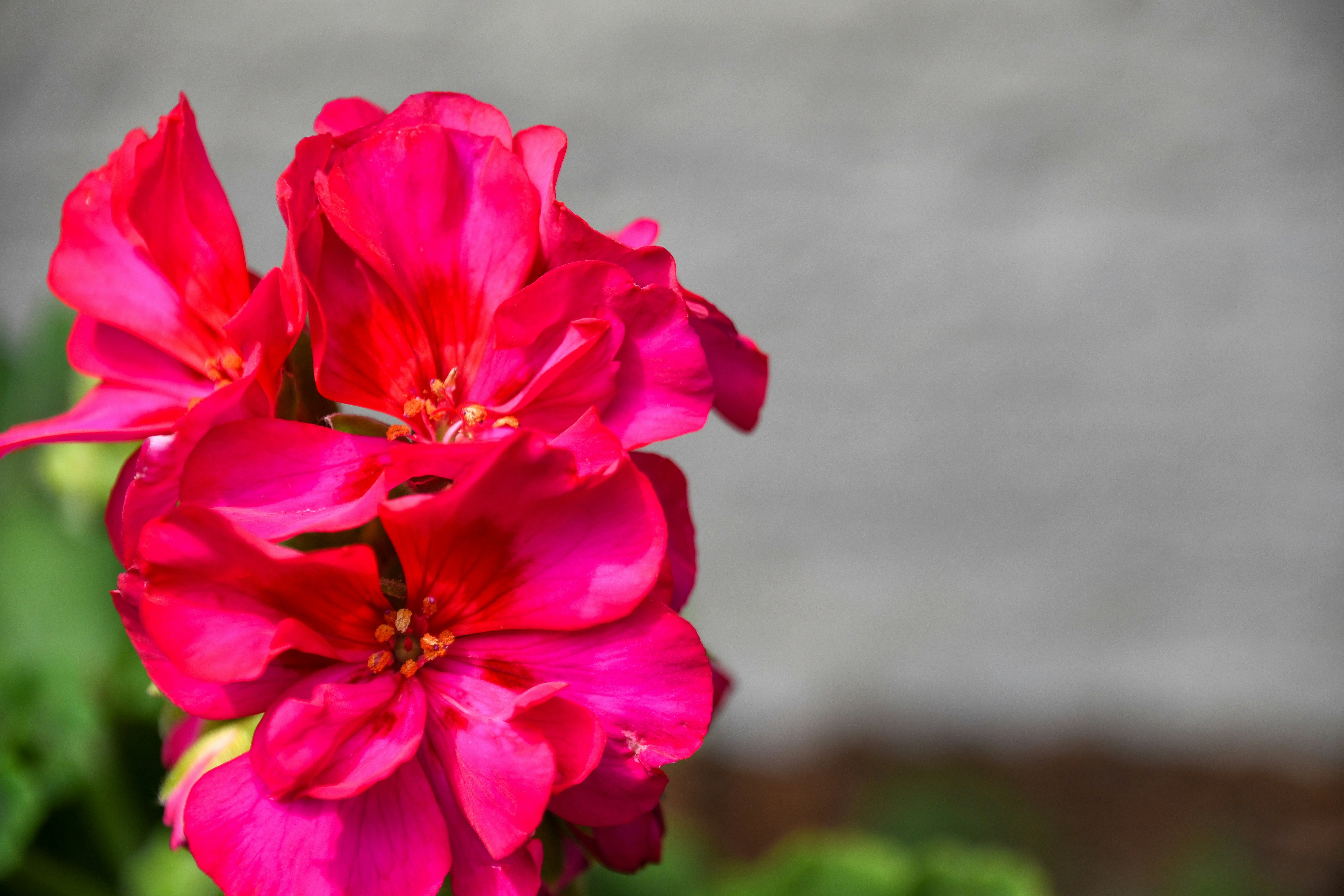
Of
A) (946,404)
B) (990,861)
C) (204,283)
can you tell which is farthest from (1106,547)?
(204,283)

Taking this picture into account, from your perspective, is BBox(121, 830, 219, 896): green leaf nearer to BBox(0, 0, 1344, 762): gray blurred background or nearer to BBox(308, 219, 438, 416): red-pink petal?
BBox(308, 219, 438, 416): red-pink petal

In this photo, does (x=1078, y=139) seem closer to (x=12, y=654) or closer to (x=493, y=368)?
(x=493, y=368)

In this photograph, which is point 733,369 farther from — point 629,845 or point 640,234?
point 629,845

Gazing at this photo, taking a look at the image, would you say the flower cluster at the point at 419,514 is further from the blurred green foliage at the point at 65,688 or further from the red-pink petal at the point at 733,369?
the blurred green foliage at the point at 65,688

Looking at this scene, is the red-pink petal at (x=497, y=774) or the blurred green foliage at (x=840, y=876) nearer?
the red-pink petal at (x=497, y=774)

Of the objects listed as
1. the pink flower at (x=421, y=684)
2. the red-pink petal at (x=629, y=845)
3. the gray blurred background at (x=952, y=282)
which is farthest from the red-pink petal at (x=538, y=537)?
the gray blurred background at (x=952, y=282)

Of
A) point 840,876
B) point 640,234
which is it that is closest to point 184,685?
point 640,234
